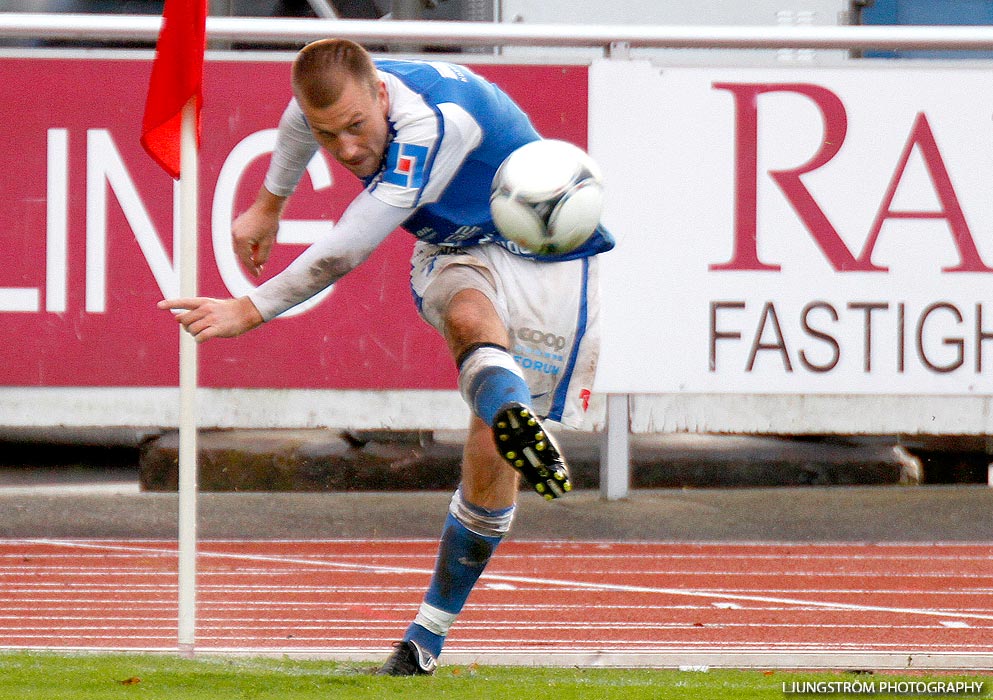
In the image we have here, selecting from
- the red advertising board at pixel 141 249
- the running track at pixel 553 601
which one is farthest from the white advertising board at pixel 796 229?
the running track at pixel 553 601

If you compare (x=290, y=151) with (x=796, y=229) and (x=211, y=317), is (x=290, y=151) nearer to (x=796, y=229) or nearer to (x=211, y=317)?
(x=211, y=317)

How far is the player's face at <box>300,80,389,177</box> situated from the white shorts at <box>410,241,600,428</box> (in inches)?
17.5

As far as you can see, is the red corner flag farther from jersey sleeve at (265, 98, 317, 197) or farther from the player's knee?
the player's knee

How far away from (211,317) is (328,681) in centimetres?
99

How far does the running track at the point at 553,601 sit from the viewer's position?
15.4 feet

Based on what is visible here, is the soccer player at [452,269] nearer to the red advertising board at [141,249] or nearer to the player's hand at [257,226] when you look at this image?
the player's hand at [257,226]

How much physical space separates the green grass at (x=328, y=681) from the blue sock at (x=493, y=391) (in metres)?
0.70

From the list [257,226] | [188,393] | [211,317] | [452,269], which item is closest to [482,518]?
[452,269]

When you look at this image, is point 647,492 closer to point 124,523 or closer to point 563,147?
point 124,523

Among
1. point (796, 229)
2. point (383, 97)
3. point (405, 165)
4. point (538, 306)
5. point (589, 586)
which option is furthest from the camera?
point (796, 229)

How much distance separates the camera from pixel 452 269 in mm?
4016

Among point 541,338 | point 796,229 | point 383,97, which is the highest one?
point 383,97

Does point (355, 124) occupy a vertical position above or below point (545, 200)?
above

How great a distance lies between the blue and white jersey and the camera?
143 inches
